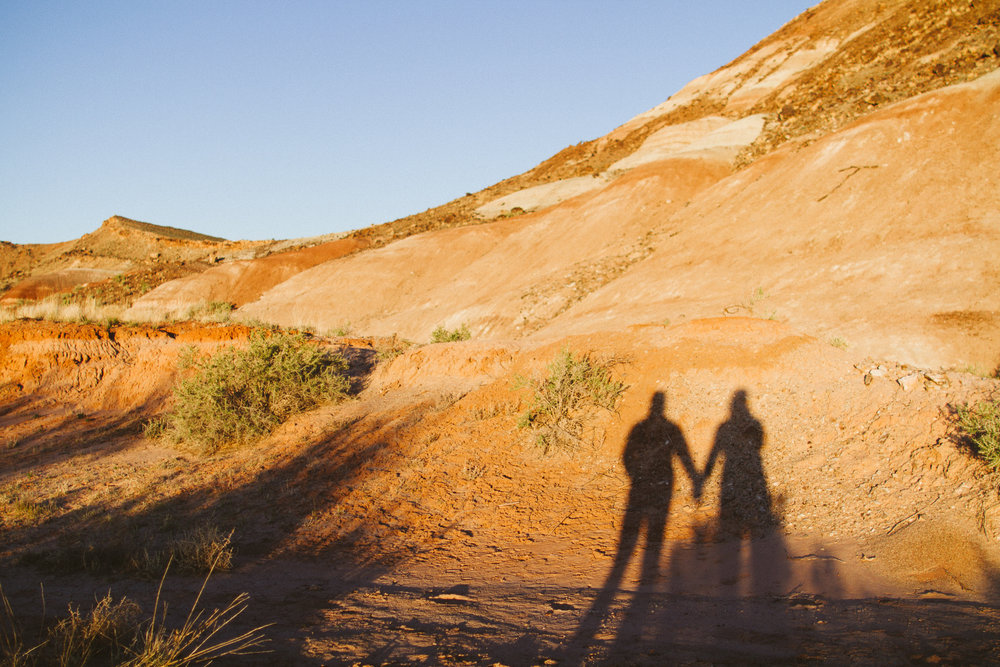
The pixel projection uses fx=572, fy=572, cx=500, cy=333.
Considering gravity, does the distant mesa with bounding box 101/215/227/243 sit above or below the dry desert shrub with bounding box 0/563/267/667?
above

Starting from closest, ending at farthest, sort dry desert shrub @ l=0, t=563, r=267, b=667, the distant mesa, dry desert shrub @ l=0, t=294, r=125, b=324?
dry desert shrub @ l=0, t=563, r=267, b=667, dry desert shrub @ l=0, t=294, r=125, b=324, the distant mesa

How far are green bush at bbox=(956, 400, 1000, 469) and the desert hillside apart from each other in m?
0.12

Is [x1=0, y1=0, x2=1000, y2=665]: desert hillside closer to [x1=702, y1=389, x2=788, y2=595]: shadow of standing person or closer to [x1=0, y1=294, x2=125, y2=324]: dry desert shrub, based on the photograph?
[x1=702, y1=389, x2=788, y2=595]: shadow of standing person

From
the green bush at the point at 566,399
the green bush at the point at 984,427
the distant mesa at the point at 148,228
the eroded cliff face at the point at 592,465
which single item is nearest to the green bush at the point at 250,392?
the eroded cliff face at the point at 592,465

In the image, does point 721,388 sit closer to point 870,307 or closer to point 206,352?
point 870,307

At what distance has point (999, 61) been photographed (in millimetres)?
14531

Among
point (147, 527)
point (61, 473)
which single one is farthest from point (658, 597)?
point (61, 473)

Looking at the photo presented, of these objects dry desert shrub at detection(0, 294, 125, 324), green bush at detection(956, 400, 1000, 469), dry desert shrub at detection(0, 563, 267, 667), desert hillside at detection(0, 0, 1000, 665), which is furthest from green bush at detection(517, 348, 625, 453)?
dry desert shrub at detection(0, 294, 125, 324)

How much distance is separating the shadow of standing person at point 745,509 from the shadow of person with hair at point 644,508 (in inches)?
16.3

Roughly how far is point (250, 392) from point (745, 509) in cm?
769

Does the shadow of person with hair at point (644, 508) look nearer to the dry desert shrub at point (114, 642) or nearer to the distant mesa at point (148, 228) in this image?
the dry desert shrub at point (114, 642)

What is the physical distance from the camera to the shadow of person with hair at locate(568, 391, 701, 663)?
368 cm

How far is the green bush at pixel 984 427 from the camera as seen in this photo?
187 inches

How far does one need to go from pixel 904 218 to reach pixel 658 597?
1102cm
